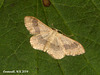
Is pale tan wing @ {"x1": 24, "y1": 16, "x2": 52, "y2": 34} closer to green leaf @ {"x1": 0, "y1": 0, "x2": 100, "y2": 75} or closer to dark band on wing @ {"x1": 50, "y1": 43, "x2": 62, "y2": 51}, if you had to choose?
green leaf @ {"x1": 0, "y1": 0, "x2": 100, "y2": 75}

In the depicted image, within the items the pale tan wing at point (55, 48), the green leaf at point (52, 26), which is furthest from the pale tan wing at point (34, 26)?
the pale tan wing at point (55, 48)

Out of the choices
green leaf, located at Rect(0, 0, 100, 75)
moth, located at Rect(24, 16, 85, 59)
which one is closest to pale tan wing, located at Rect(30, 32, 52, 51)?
moth, located at Rect(24, 16, 85, 59)

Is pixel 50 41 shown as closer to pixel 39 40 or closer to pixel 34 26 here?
pixel 39 40

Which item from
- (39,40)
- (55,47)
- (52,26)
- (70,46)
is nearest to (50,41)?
(55,47)

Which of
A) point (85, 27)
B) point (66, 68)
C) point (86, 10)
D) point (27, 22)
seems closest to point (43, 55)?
point (66, 68)

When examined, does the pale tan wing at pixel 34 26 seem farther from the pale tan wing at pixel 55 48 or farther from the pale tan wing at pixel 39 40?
the pale tan wing at pixel 55 48
